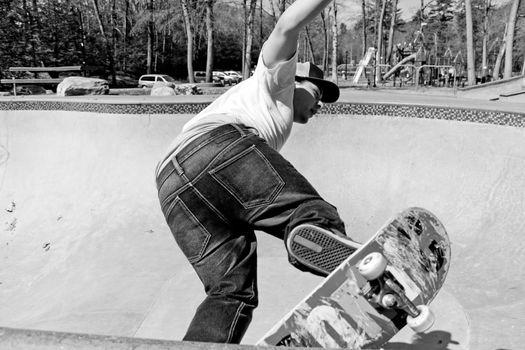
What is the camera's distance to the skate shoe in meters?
1.78

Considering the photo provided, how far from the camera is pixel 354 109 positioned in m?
7.09

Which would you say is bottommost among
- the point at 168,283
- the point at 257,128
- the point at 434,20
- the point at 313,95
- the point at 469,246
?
the point at 168,283

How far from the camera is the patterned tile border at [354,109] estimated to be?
5.94m

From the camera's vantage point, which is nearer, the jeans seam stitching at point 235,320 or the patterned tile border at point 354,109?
the jeans seam stitching at point 235,320

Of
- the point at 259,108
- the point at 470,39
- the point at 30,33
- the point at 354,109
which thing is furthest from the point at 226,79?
the point at 259,108

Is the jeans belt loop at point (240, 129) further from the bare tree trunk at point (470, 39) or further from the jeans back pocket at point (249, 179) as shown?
the bare tree trunk at point (470, 39)

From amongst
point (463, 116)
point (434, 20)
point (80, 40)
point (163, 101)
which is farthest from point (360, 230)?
point (434, 20)

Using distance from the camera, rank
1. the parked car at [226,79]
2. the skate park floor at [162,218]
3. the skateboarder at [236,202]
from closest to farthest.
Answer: the skateboarder at [236,202], the skate park floor at [162,218], the parked car at [226,79]

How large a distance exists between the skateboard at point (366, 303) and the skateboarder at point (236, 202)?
97 mm

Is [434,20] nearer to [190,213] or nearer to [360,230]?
[360,230]

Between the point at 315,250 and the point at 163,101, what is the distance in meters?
6.14

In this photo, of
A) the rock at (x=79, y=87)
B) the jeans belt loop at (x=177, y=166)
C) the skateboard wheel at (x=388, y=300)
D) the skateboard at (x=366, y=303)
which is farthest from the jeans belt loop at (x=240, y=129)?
the rock at (x=79, y=87)

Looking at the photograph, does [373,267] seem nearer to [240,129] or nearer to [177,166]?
[240,129]

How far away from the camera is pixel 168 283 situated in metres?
4.70
